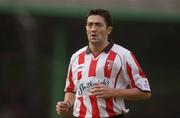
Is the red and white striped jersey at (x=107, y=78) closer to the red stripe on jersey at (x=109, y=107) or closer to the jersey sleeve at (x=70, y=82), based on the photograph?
A: the red stripe on jersey at (x=109, y=107)

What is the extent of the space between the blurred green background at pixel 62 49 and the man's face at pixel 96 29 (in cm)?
807

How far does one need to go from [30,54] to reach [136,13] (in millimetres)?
2631

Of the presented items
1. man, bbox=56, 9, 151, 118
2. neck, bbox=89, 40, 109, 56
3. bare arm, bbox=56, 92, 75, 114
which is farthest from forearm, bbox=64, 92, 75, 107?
neck, bbox=89, 40, 109, 56

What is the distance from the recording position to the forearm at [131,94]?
9250 mm

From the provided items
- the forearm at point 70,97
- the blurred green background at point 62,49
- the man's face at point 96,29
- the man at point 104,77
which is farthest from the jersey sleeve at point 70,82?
the blurred green background at point 62,49

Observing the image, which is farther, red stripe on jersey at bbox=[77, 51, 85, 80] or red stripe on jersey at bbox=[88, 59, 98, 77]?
red stripe on jersey at bbox=[77, 51, 85, 80]

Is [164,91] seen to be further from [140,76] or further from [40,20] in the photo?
[140,76]

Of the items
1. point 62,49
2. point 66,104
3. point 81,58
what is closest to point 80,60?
point 81,58

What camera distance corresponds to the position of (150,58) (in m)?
19.6

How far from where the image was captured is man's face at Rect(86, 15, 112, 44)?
9.39 m

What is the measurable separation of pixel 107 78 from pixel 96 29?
50cm

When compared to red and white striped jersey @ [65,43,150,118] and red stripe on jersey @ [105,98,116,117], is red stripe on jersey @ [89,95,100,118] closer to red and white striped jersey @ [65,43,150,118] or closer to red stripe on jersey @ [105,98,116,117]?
red and white striped jersey @ [65,43,150,118]

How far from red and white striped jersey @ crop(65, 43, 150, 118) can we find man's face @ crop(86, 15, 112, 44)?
0.51 feet

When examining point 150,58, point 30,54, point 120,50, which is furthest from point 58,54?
point 120,50
